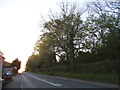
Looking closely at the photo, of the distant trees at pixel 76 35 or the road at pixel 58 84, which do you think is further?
the distant trees at pixel 76 35

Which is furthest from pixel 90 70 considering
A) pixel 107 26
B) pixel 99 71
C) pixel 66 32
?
pixel 66 32

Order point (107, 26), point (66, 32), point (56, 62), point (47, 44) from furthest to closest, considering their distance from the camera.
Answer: point (56, 62) < point (47, 44) < point (66, 32) < point (107, 26)

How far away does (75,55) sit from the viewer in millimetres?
41938

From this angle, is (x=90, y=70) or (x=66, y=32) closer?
(x=90, y=70)

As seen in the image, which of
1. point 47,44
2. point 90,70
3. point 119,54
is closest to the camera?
point 119,54

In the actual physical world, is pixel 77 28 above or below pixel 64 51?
above

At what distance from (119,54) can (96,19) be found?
1178 centimetres

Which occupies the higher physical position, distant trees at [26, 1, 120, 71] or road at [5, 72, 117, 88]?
distant trees at [26, 1, 120, 71]

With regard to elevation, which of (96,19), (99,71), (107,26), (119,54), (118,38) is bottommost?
(99,71)

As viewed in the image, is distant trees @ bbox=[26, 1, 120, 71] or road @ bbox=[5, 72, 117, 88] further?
distant trees @ bbox=[26, 1, 120, 71]

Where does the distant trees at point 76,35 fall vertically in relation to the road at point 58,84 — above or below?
above

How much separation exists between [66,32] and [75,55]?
5609 mm

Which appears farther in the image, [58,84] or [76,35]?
[76,35]

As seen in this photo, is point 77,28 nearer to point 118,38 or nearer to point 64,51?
point 64,51
